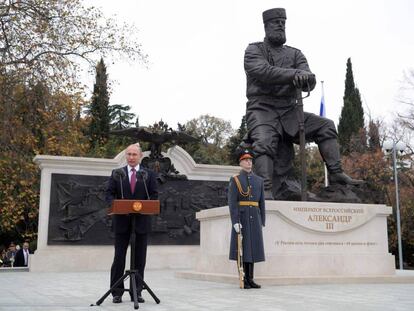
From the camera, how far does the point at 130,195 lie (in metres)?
6.43

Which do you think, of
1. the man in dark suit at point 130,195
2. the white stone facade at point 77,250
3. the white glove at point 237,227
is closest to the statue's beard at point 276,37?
the white glove at point 237,227

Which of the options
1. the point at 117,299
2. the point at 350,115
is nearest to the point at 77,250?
the point at 117,299

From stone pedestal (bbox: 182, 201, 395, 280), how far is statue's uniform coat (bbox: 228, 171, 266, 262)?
765 millimetres

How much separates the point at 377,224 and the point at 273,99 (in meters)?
3.09

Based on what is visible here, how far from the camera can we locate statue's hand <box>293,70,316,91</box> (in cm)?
980

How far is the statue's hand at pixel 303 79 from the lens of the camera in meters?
9.80

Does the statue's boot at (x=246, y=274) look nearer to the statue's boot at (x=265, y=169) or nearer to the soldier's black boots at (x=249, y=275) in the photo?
the soldier's black boots at (x=249, y=275)

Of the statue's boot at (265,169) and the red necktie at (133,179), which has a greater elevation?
the statue's boot at (265,169)

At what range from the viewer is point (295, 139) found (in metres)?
10.4

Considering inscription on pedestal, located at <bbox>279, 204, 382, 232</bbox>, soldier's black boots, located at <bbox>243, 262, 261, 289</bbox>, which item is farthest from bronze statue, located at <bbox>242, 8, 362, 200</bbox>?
soldier's black boots, located at <bbox>243, 262, 261, 289</bbox>

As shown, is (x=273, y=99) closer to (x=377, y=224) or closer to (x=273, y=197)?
(x=273, y=197)

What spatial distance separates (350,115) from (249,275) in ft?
137

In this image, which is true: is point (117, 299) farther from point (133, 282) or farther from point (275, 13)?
point (275, 13)

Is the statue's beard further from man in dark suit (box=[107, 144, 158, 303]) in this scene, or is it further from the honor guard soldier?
man in dark suit (box=[107, 144, 158, 303])
